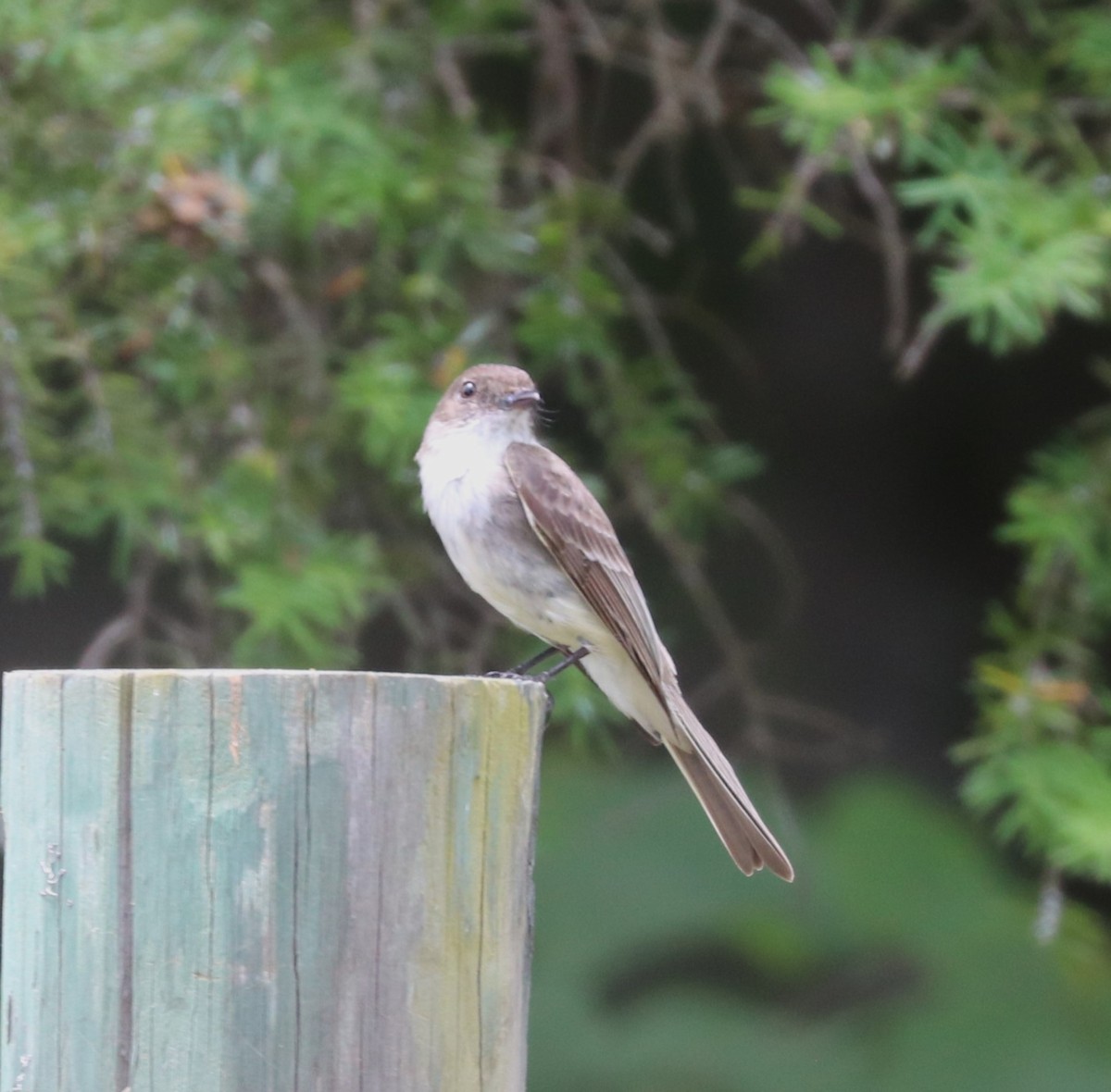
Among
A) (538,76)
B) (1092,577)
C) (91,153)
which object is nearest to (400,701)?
(91,153)

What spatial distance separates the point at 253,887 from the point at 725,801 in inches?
65.9

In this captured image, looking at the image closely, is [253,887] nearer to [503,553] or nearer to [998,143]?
[503,553]

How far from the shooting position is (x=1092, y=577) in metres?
4.36

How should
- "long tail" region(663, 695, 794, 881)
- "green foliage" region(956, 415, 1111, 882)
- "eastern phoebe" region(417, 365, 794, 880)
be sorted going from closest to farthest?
"long tail" region(663, 695, 794, 881), "eastern phoebe" region(417, 365, 794, 880), "green foliage" region(956, 415, 1111, 882)

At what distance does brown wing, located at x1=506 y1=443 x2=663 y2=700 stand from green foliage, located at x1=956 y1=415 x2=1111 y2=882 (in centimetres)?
102

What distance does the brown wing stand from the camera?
12.0 ft

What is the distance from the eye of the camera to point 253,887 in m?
1.93

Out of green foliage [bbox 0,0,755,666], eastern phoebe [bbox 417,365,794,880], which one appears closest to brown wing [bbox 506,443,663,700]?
eastern phoebe [bbox 417,365,794,880]

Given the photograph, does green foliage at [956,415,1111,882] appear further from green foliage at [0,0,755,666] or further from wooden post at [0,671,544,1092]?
wooden post at [0,671,544,1092]

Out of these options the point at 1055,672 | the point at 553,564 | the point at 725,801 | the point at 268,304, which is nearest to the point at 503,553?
the point at 553,564

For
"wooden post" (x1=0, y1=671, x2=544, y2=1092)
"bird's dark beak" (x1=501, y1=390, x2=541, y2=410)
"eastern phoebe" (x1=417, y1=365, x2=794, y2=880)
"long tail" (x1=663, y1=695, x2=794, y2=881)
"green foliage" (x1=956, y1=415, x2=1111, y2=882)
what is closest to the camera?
"wooden post" (x1=0, y1=671, x2=544, y2=1092)

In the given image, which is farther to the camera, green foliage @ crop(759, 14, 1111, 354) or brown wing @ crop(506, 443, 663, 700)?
green foliage @ crop(759, 14, 1111, 354)

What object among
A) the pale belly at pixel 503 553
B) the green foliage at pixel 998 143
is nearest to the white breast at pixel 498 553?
the pale belly at pixel 503 553

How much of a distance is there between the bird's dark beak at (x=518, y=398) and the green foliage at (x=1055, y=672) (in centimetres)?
128
